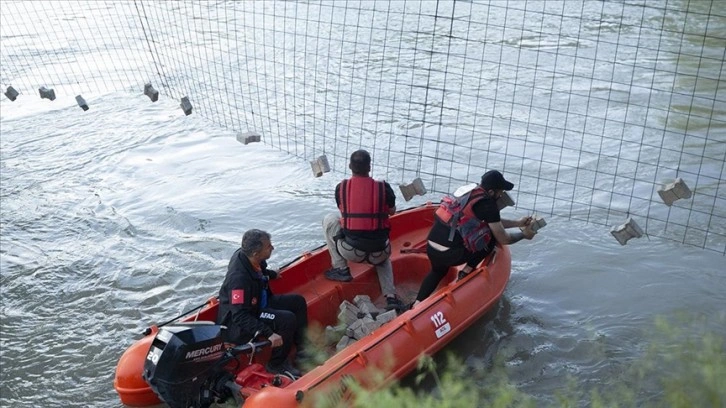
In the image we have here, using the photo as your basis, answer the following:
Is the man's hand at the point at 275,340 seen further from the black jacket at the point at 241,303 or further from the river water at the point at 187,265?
the river water at the point at 187,265

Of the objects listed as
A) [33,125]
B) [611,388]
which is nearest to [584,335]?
[611,388]

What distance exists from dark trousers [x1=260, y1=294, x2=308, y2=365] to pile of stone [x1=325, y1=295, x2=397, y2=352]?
27 cm

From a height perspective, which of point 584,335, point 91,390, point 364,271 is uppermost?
point 364,271

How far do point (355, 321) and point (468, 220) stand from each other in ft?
3.55

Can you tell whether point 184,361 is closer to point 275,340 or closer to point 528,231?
point 275,340

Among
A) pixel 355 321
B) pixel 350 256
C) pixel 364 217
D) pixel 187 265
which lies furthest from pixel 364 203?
pixel 187 265

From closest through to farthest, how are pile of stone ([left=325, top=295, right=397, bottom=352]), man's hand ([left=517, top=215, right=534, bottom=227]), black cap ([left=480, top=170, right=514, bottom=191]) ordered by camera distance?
pile of stone ([left=325, top=295, right=397, bottom=352]), black cap ([left=480, top=170, right=514, bottom=191]), man's hand ([left=517, top=215, right=534, bottom=227])

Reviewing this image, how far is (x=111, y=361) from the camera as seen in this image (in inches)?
247

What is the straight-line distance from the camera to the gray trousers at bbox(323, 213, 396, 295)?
588 centimetres

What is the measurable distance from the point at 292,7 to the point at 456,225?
1003 centimetres

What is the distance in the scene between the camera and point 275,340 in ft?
16.4

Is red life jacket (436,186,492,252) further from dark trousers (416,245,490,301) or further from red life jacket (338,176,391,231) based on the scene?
red life jacket (338,176,391,231)

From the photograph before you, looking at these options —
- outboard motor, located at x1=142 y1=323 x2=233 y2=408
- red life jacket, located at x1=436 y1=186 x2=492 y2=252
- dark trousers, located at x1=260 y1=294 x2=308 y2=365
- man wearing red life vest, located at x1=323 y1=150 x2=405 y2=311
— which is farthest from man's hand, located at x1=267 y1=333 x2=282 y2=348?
red life jacket, located at x1=436 y1=186 x2=492 y2=252

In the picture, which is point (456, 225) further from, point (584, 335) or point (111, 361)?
point (111, 361)
